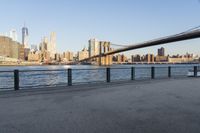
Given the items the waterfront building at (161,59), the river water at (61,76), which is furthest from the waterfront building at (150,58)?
the river water at (61,76)

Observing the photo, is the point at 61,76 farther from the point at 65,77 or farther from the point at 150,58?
the point at 150,58

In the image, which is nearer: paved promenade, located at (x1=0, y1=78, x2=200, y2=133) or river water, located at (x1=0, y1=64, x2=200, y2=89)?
paved promenade, located at (x1=0, y1=78, x2=200, y2=133)

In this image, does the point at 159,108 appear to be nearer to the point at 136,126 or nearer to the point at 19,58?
the point at 136,126

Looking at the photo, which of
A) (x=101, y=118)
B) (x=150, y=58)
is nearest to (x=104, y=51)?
(x=150, y=58)

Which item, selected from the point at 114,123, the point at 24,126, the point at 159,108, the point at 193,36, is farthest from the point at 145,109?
the point at 193,36

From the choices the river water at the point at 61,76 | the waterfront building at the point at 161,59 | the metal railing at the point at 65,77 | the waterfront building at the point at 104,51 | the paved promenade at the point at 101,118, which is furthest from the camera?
the waterfront building at the point at 161,59

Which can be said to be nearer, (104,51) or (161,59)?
(104,51)

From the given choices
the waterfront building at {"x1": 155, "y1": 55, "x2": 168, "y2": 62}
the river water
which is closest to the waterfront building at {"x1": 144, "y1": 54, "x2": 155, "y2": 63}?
the waterfront building at {"x1": 155, "y1": 55, "x2": 168, "y2": 62}

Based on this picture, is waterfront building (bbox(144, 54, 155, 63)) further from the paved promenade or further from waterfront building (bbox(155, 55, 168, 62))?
the paved promenade

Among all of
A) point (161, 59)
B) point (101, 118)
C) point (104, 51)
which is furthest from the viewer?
point (161, 59)

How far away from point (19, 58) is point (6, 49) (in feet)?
32.8

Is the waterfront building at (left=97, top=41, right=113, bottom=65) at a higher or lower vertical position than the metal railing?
higher

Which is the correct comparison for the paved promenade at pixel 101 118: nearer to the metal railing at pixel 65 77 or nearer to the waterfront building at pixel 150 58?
the metal railing at pixel 65 77

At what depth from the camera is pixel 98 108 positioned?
6441mm
